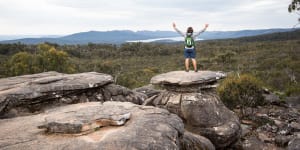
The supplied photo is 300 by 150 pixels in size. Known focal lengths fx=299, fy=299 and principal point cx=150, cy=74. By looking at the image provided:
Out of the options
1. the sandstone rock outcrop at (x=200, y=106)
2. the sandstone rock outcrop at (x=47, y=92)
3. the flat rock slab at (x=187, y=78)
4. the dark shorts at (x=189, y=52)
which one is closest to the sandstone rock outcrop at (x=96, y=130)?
the sandstone rock outcrop at (x=47, y=92)

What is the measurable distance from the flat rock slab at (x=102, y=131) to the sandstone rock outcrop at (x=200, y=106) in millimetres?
4123

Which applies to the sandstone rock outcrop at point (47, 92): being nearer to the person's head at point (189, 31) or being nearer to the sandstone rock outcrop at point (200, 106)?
the sandstone rock outcrop at point (200, 106)

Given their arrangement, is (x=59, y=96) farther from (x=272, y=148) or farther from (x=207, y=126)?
(x=272, y=148)

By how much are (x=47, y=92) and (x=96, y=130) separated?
537cm

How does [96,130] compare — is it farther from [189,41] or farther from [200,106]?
[189,41]

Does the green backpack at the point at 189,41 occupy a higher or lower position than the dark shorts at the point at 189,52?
higher

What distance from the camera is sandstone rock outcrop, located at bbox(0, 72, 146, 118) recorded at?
42.4 ft

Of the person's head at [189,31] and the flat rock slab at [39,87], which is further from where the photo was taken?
the person's head at [189,31]

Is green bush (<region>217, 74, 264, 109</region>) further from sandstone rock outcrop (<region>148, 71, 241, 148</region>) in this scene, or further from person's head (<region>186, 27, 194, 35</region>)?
person's head (<region>186, 27, 194, 35</region>)

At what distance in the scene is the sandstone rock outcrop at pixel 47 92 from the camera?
12914 millimetres

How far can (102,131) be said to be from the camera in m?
9.12

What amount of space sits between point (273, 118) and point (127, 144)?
52.8ft

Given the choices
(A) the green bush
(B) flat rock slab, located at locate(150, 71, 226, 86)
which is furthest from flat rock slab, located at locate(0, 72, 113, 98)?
(A) the green bush

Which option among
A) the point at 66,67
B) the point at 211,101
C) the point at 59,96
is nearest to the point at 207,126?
the point at 211,101
